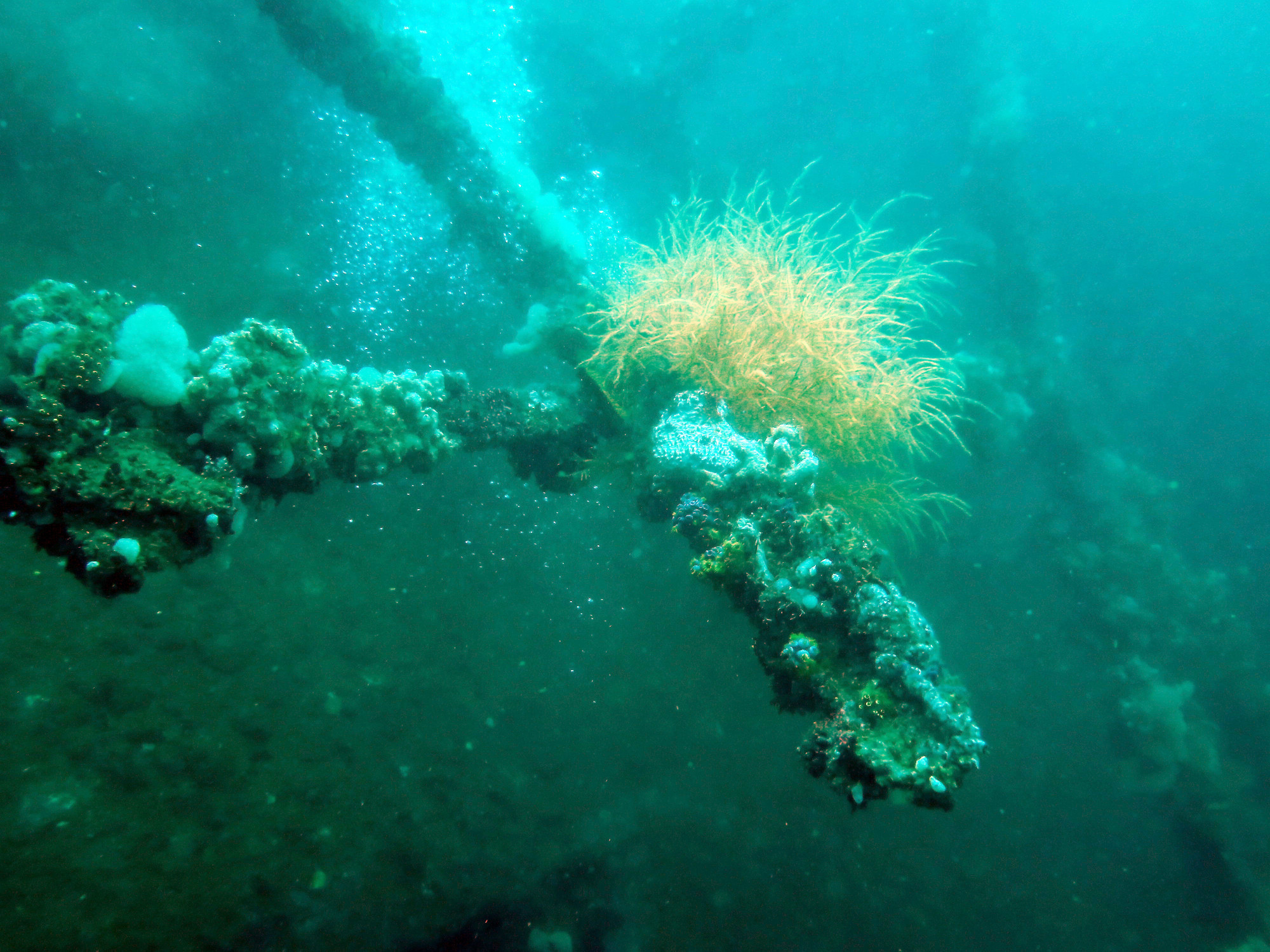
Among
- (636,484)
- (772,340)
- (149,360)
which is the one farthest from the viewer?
(636,484)

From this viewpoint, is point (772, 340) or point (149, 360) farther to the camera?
point (772, 340)

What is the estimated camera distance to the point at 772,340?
4770mm

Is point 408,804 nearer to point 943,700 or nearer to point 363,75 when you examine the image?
point 943,700

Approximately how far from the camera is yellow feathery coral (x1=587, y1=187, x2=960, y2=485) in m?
4.72

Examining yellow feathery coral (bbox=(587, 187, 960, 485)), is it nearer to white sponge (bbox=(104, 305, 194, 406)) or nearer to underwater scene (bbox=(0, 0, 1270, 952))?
underwater scene (bbox=(0, 0, 1270, 952))

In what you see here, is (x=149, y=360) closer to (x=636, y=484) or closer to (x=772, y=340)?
(x=636, y=484)

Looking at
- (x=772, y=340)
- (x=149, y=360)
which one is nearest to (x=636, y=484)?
(x=772, y=340)

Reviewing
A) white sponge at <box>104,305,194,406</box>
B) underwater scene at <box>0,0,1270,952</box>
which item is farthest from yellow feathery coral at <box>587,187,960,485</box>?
white sponge at <box>104,305,194,406</box>

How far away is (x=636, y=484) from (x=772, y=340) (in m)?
1.80

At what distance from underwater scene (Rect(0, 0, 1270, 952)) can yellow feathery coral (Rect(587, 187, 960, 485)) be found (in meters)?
0.05

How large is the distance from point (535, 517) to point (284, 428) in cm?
270

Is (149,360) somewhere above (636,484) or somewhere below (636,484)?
below

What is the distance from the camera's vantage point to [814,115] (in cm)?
1091

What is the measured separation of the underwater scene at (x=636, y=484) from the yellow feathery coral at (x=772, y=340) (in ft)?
0.17
